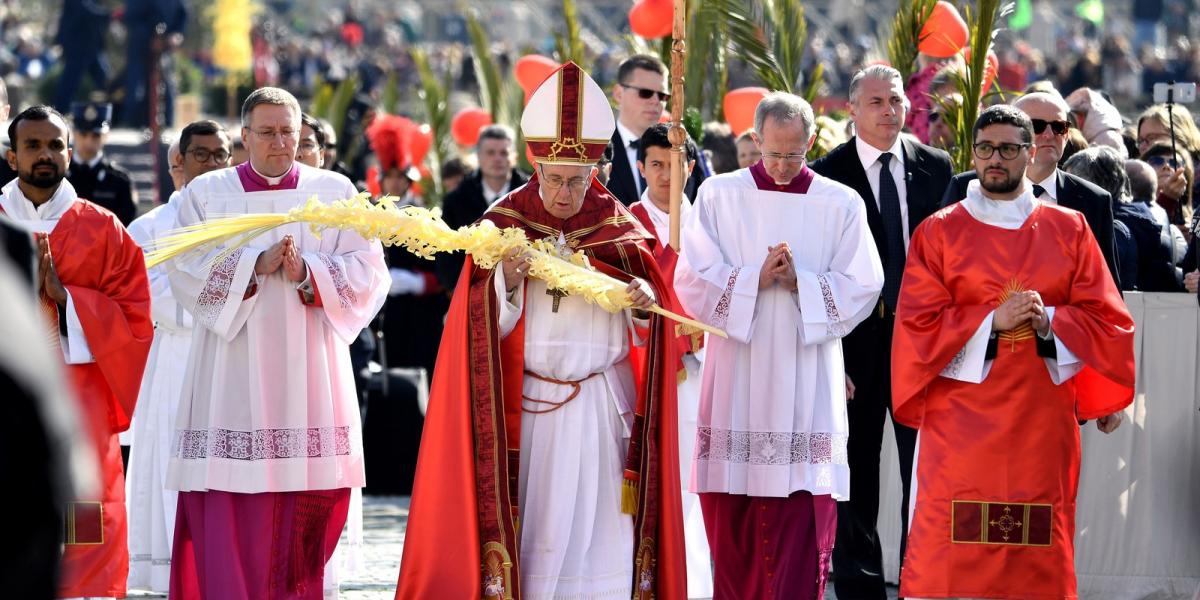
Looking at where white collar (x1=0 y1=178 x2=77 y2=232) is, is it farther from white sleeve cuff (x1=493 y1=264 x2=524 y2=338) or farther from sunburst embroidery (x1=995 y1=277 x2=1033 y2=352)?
sunburst embroidery (x1=995 y1=277 x2=1033 y2=352)

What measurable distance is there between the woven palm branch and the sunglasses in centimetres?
228

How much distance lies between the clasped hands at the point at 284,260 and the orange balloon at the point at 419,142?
8273mm

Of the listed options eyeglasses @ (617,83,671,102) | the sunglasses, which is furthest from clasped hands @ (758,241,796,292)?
eyeglasses @ (617,83,671,102)

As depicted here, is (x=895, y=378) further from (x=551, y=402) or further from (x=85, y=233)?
(x=85, y=233)

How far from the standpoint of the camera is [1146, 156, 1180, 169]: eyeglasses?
1033cm

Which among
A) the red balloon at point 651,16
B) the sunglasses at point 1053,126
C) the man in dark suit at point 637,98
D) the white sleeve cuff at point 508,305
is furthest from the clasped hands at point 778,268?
the red balloon at point 651,16

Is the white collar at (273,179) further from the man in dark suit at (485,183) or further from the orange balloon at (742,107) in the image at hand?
the orange balloon at (742,107)

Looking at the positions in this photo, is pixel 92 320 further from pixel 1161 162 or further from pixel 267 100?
pixel 1161 162

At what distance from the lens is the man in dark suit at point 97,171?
1096cm

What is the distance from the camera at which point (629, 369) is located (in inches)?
272

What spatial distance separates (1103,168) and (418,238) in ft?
11.9

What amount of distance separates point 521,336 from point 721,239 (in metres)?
1.09

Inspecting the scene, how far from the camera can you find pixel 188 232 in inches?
275

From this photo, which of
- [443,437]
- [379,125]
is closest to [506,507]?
[443,437]
